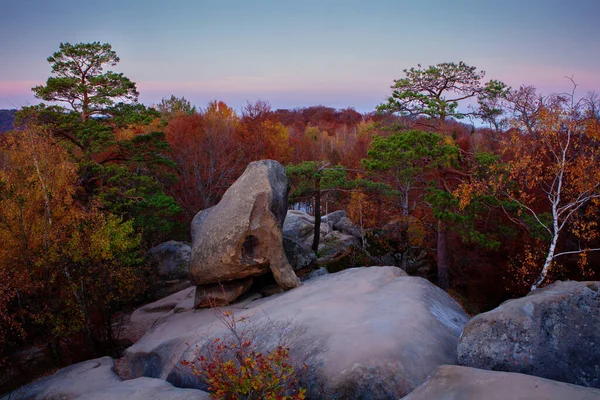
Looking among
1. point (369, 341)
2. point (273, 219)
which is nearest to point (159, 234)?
point (273, 219)

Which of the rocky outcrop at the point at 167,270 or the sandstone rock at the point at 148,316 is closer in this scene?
the sandstone rock at the point at 148,316

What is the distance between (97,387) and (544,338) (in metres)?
10.9

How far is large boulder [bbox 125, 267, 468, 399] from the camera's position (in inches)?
304

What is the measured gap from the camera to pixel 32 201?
1512 centimetres

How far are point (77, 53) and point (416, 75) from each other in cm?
1574

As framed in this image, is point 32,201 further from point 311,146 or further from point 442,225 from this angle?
point 311,146

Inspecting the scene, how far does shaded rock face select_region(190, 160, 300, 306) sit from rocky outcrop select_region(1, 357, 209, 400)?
4589 mm

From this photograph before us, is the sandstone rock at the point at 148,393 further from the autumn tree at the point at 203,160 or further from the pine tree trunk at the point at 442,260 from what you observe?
the autumn tree at the point at 203,160

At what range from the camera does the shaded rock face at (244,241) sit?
15172 mm

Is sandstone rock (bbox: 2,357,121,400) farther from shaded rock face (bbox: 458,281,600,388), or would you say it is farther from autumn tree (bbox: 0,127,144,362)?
shaded rock face (bbox: 458,281,600,388)

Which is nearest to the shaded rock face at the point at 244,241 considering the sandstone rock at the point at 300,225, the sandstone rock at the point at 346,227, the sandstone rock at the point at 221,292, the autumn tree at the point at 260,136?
the sandstone rock at the point at 221,292

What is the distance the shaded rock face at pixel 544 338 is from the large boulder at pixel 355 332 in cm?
122

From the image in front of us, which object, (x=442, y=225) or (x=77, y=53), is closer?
(x=442, y=225)

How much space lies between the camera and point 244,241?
15.3 m
